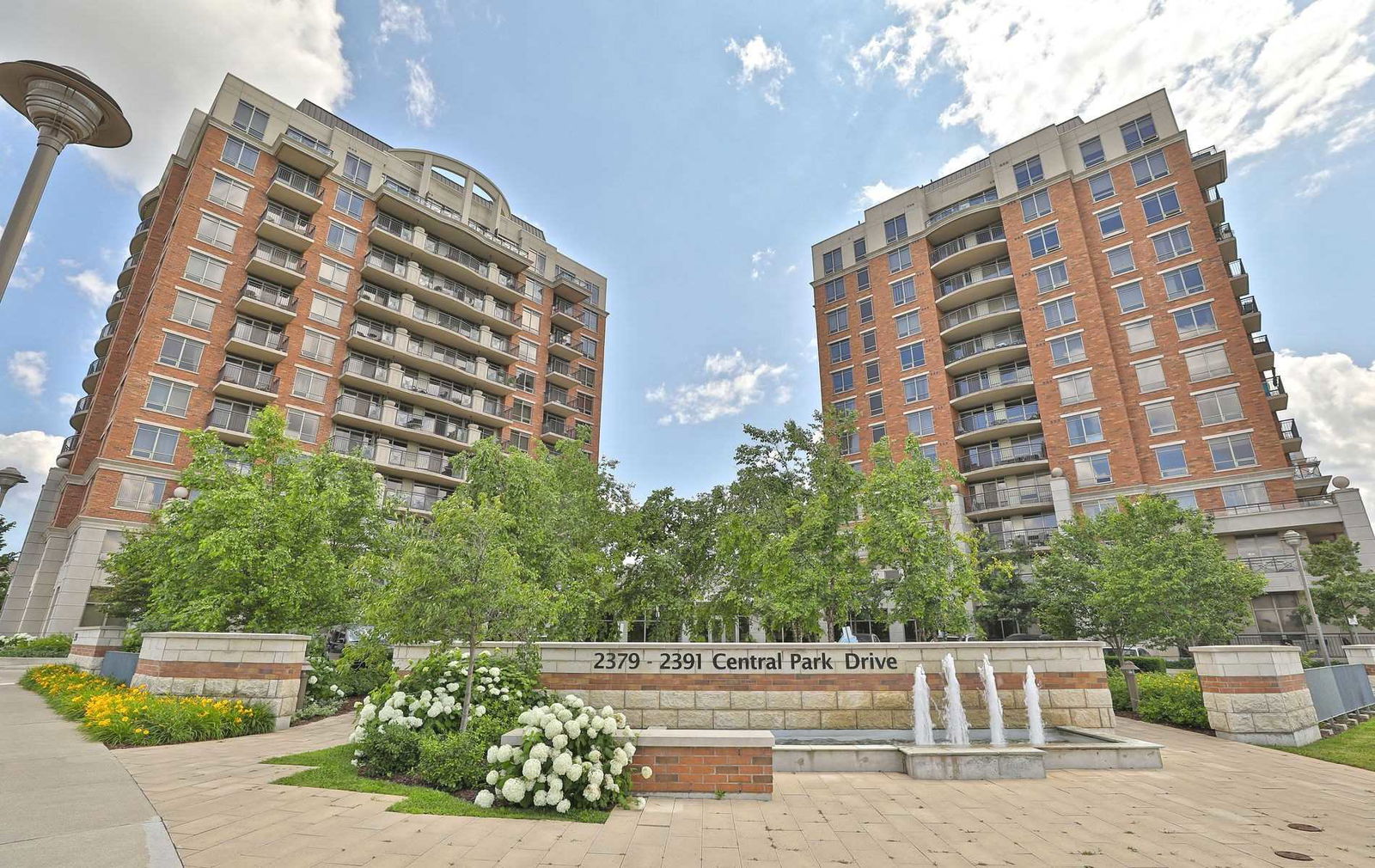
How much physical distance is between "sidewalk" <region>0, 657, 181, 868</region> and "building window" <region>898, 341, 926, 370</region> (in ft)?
138

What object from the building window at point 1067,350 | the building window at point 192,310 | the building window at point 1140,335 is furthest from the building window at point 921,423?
the building window at point 192,310

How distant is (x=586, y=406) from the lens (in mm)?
52094

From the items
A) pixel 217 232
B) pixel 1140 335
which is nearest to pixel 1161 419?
pixel 1140 335

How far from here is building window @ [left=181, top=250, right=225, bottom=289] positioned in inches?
1296

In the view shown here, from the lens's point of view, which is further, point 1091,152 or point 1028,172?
point 1028,172

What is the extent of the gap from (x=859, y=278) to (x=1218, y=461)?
990 inches

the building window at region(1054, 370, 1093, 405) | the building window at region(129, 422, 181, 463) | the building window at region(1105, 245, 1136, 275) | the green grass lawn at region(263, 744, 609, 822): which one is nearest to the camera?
the green grass lawn at region(263, 744, 609, 822)

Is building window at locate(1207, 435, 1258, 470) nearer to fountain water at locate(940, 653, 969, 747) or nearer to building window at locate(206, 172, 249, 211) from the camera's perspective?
fountain water at locate(940, 653, 969, 747)

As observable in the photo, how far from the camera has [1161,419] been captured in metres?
34.2

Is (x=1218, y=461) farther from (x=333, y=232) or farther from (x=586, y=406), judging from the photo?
(x=333, y=232)

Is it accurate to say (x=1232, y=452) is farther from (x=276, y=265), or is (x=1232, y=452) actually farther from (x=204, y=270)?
(x=204, y=270)

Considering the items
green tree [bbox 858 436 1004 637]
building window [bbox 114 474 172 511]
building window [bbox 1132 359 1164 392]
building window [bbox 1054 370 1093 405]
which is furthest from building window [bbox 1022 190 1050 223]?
building window [bbox 114 474 172 511]

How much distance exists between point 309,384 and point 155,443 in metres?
7.68

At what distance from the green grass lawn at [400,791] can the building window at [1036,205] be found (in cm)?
4468
